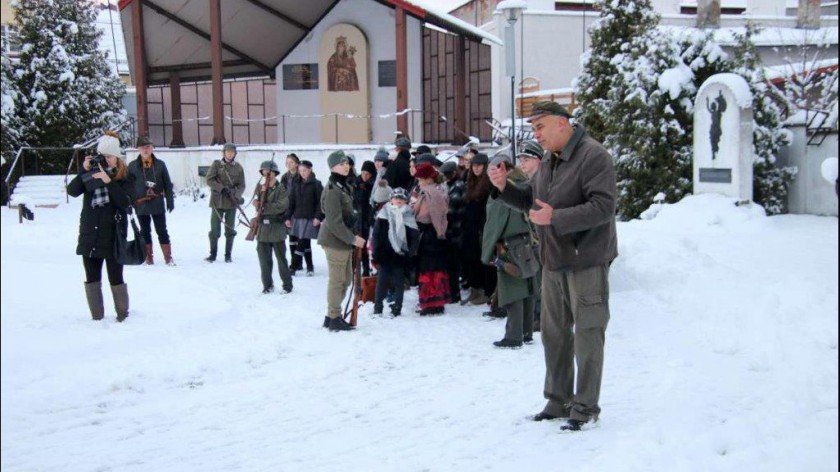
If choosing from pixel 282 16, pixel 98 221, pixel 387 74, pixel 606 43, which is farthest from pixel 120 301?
pixel 387 74

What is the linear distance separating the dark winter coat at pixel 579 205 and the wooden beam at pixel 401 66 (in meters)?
17.1

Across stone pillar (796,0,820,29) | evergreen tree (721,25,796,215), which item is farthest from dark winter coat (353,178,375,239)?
stone pillar (796,0,820,29)

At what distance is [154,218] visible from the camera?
12.6 metres

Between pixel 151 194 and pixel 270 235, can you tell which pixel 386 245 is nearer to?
pixel 270 235

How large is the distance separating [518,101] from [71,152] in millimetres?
16782

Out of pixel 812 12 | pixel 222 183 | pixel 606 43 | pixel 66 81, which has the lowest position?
pixel 222 183

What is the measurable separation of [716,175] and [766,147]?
131 cm

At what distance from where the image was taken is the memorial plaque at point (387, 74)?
24453 millimetres

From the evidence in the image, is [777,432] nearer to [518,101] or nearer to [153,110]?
[153,110]

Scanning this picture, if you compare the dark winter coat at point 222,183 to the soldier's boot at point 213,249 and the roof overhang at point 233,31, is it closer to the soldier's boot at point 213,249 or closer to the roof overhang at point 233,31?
the soldier's boot at point 213,249

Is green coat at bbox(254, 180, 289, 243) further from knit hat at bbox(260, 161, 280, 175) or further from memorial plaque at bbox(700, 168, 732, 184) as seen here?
memorial plaque at bbox(700, 168, 732, 184)

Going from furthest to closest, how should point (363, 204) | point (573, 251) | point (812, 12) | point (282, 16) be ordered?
1. point (282, 16)
2. point (363, 204)
3. point (573, 251)
4. point (812, 12)

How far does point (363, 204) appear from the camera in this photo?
36.7 feet

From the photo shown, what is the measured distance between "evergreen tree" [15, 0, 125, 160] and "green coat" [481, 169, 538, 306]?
737 centimetres
